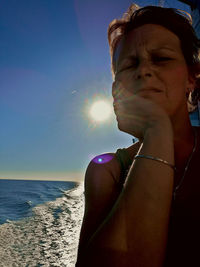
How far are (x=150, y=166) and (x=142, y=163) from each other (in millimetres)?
36

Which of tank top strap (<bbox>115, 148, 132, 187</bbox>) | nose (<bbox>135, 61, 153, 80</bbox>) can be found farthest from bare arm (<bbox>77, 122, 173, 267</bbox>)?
nose (<bbox>135, 61, 153, 80</bbox>)

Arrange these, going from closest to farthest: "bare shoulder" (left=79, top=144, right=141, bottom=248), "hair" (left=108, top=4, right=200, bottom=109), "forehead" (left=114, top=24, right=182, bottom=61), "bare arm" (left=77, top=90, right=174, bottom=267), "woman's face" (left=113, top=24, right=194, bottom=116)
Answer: "bare arm" (left=77, top=90, right=174, bottom=267), "bare shoulder" (left=79, top=144, right=141, bottom=248), "woman's face" (left=113, top=24, right=194, bottom=116), "forehead" (left=114, top=24, right=182, bottom=61), "hair" (left=108, top=4, right=200, bottom=109)

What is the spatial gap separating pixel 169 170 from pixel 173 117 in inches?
21.1

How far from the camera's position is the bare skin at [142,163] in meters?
0.64

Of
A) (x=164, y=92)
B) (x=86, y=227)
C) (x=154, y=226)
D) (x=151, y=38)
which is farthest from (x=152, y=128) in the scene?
(x=151, y=38)

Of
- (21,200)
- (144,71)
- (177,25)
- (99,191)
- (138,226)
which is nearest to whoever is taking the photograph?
(138,226)

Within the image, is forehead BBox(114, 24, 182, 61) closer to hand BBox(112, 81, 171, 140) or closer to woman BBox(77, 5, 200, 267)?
woman BBox(77, 5, 200, 267)

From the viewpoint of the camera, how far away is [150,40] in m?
1.24

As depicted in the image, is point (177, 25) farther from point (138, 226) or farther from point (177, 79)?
point (138, 226)

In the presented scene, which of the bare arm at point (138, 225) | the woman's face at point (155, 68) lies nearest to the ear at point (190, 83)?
the woman's face at point (155, 68)

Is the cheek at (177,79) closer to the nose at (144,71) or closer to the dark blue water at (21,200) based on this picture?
the nose at (144,71)

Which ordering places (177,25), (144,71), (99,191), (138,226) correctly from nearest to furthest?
1. (138,226)
2. (99,191)
3. (144,71)
4. (177,25)

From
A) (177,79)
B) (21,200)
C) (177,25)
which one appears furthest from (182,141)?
(21,200)

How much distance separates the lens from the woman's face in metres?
1.09
